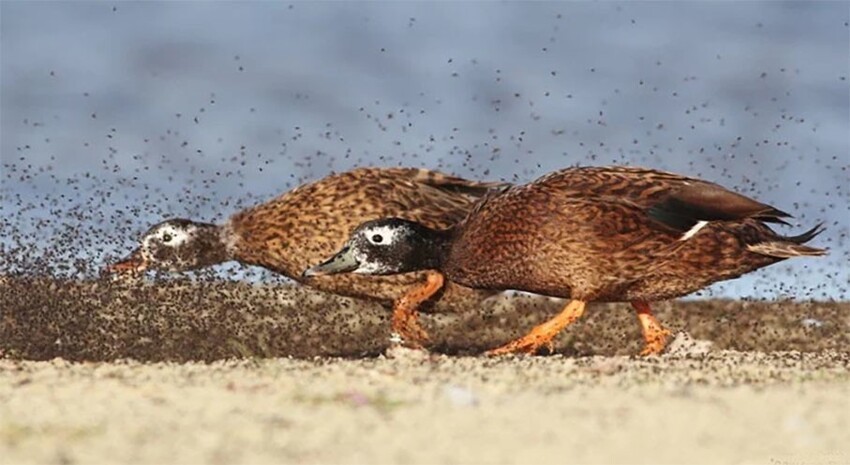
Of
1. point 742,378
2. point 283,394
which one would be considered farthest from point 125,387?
point 742,378

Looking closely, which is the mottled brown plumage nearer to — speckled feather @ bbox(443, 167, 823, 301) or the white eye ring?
the white eye ring

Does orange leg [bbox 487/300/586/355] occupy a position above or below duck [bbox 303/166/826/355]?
below

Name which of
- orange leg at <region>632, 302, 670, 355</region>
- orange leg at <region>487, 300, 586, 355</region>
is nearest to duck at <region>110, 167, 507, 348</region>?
orange leg at <region>487, 300, 586, 355</region>

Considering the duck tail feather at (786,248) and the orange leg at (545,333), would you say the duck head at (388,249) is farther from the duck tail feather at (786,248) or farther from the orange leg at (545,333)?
the duck tail feather at (786,248)

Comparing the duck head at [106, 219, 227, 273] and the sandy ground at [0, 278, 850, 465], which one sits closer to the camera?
the sandy ground at [0, 278, 850, 465]

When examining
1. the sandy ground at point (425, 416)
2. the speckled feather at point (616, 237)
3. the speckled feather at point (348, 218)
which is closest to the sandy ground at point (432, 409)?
the sandy ground at point (425, 416)

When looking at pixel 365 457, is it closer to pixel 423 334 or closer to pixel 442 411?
pixel 442 411

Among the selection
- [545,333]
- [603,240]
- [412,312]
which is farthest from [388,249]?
[603,240]
